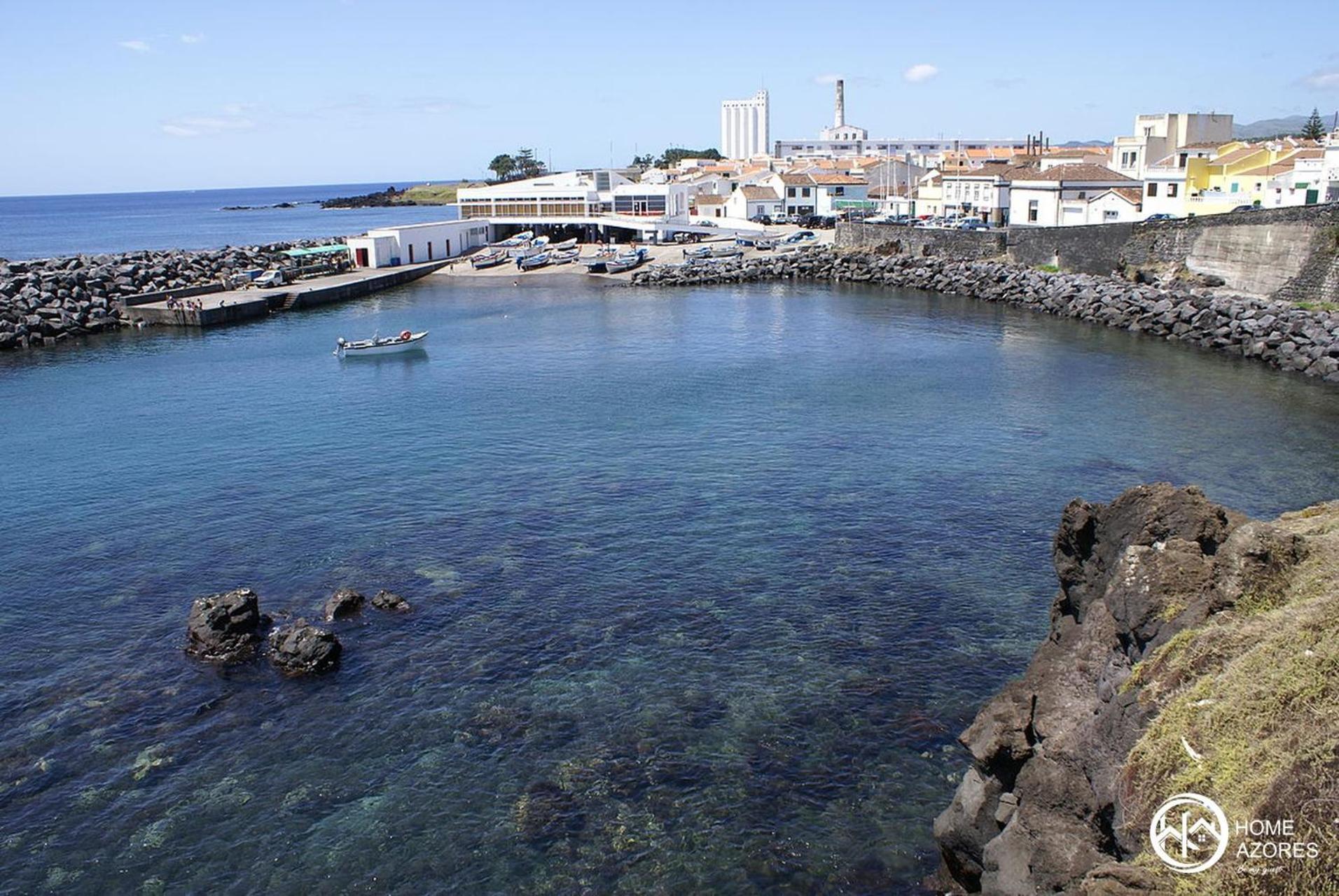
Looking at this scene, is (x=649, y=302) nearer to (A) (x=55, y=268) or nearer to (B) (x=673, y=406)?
(B) (x=673, y=406)

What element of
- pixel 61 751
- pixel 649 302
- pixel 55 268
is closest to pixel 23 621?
pixel 61 751

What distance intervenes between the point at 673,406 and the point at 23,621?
85.4 ft

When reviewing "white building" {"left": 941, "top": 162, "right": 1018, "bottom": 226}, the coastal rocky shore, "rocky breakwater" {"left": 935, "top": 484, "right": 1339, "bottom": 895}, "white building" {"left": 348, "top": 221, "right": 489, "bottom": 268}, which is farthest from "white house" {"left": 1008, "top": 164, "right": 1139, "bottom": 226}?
"rocky breakwater" {"left": 935, "top": 484, "right": 1339, "bottom": 895}

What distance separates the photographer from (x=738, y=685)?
20.2 meters

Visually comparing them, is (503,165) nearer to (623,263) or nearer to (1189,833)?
(623,263)

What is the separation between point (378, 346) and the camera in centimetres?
5600

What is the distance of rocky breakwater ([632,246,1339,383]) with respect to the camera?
47.2 m

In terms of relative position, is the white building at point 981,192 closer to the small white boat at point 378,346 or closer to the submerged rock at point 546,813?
the small white boat at point 378,346

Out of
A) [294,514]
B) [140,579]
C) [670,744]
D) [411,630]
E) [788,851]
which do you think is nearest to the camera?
[788,851]

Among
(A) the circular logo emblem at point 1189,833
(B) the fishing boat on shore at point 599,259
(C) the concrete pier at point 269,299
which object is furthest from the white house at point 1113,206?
(A) the circular logo emblem at point 1189,833

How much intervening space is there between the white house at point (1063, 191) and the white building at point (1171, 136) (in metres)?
10.3

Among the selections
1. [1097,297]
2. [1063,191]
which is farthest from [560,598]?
[1063,191]

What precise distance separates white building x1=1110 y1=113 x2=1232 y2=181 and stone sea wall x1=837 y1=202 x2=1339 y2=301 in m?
21.0

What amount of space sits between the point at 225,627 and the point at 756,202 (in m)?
108
